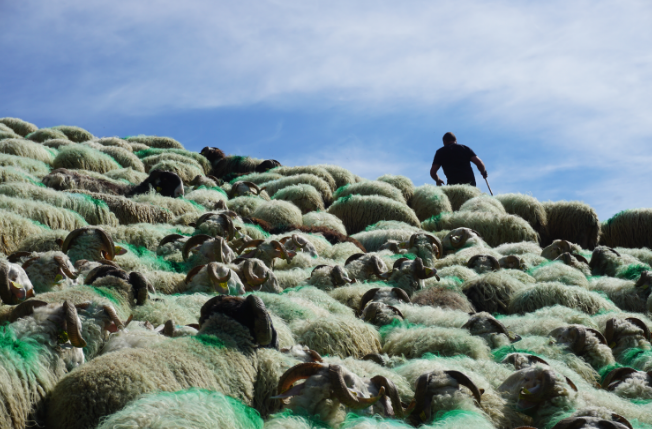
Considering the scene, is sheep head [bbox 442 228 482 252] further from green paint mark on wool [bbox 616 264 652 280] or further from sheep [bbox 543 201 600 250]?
sheep [bbox 543 201 600 250]

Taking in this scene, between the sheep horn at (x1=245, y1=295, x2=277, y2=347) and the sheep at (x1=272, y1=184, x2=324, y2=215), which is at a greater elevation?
the sheep at (x1=272, y1=184, x2=324, y2=215)

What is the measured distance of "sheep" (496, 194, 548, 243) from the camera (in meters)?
15.9

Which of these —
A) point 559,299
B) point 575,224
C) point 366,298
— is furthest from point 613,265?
point 575,224

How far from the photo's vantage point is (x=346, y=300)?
24.1ft

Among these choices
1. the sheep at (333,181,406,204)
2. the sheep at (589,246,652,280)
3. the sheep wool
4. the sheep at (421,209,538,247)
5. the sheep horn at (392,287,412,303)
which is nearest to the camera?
the sheep horn at (392,287,412,303)

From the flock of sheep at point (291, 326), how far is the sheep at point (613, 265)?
35mm

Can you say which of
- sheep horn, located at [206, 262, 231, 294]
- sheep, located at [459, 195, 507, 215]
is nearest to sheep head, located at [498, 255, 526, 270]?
sheep, located at [459, 195, 507, 215]

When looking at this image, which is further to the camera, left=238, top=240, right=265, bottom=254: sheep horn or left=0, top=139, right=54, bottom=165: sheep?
left=0, top=139, right=54, bottom=165: sheep

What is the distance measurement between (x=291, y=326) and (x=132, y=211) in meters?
5.75

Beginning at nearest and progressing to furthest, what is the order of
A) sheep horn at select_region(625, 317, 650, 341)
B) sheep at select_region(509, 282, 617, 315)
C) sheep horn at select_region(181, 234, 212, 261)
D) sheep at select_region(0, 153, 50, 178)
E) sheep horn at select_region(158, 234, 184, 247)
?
sheep horn at select_region(625, 317, 650, 341), sheep at select_region(509, 282, 617, 315), sheep horn at select_region(181, 234, 212, 261), sheep horn at select_region(158, 234, 184, 247), sheep at select_region(0, 153, 50, 178)

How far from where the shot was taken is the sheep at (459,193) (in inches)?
686

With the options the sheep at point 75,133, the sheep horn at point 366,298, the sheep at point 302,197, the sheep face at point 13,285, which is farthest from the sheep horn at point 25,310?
the sheep at point 75,133

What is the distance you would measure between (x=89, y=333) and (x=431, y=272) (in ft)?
15.7

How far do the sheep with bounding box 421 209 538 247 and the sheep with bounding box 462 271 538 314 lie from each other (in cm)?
513
